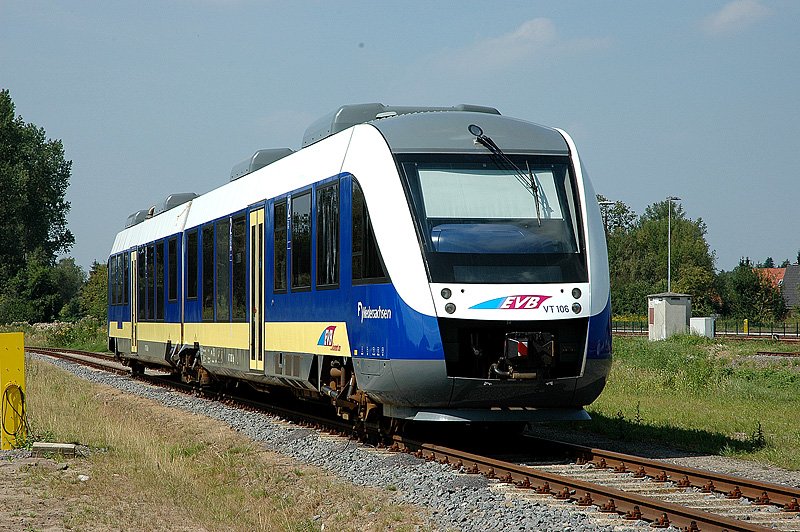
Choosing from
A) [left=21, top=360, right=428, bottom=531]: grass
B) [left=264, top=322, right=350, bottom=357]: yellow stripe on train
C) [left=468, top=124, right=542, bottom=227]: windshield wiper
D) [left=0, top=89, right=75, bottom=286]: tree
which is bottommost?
[left=21, top=360, right=428, bottom=531]: grass

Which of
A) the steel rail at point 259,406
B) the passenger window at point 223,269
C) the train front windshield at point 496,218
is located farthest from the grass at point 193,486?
the train front windshield at point 496,218

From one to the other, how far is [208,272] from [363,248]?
7.85 metres

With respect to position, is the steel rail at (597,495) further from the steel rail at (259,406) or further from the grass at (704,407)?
the grass at (704,407)

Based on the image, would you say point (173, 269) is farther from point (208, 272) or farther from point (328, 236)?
point (328, 236)

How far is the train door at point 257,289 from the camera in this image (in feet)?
53.8

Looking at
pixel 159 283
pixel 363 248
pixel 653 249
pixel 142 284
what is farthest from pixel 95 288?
pixel 363 248

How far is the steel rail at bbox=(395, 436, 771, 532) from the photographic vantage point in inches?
A: 323

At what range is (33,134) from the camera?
87.9 meters

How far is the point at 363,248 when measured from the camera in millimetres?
12445

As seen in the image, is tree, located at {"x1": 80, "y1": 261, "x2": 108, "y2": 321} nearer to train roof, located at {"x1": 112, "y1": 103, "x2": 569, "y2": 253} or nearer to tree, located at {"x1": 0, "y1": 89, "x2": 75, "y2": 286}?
tree, located at {"x1": 0, "y1": 89, "x2": 75, "y2": 286}

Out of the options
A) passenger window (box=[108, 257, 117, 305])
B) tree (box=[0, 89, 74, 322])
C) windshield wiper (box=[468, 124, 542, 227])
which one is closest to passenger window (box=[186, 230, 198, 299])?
passenger window (box=[108, 257, 117, 305])

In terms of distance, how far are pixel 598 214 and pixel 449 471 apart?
332cm

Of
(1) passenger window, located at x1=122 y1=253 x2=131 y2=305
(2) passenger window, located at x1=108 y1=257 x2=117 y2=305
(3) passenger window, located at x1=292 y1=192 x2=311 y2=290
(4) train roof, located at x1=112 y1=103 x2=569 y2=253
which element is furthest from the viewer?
(2) passenger window, located at x1=108 y1=257 x2=117 y2=305

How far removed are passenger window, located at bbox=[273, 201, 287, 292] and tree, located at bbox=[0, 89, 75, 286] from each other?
7183 cm
